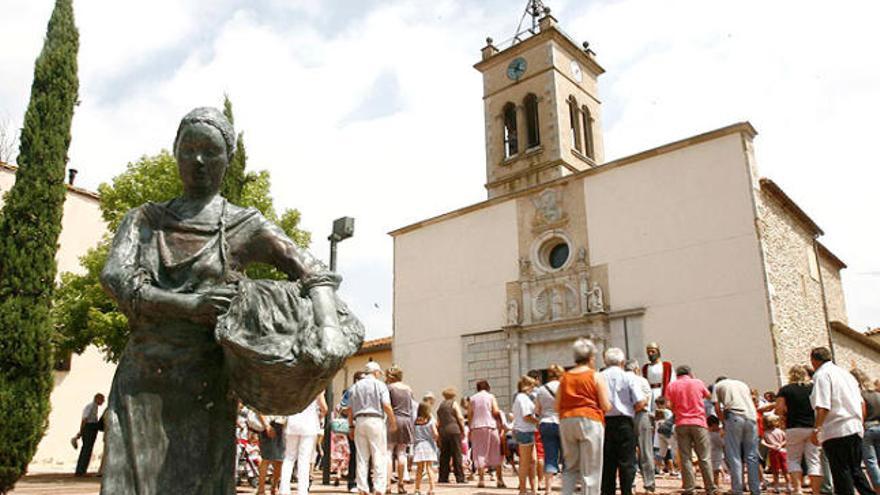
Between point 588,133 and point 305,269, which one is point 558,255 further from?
point 305,269

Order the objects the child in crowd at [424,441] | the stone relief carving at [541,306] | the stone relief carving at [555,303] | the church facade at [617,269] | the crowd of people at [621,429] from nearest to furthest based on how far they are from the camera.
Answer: the crowd of people at [621,429]
the child in crowd at [424,441]
the church facade at [617,269]
the stone relief carving at [555,303]
the stone relief carving at [541,306]

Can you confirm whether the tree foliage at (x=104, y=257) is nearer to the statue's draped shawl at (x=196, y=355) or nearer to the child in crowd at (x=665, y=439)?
the child in crowd at (x=665, y=439)

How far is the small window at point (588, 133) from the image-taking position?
94.6ft

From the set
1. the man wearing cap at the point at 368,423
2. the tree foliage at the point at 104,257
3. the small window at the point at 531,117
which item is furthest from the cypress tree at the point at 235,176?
the small window at the point at 531,117

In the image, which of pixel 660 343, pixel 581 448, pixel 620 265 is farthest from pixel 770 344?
pixel 581 448

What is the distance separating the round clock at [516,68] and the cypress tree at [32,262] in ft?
64.1

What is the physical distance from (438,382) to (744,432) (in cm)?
1477

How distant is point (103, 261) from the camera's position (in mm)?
14578

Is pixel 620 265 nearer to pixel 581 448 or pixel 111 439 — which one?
pixel 581 448

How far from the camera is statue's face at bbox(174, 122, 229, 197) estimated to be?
7.99 ft

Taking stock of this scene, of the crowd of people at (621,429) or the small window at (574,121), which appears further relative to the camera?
the small window at (574,121)

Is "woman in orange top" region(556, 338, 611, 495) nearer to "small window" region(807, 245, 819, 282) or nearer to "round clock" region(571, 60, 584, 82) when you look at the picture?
"small window" region(807, 245, 819, 282)

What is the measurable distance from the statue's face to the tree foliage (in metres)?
12.2

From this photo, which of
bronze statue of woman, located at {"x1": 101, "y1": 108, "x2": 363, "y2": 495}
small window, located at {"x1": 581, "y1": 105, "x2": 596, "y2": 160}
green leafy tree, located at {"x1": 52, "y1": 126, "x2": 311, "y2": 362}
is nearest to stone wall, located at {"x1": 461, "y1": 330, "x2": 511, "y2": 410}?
green leafy tree, located at {"x1": 52, "y1": 126, "x2": 311, "y2": 362}
